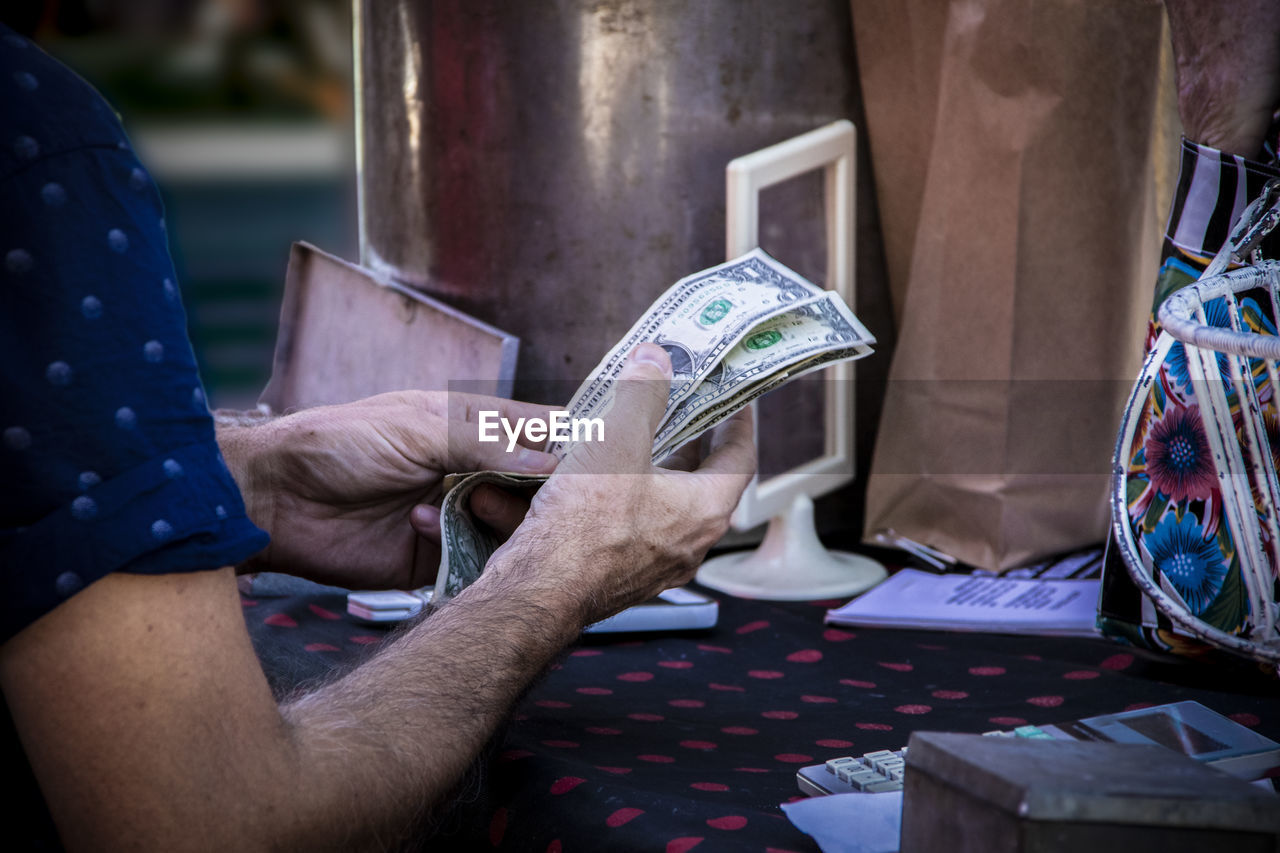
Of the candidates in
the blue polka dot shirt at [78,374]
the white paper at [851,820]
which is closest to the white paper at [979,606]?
the white paper at [851,820]

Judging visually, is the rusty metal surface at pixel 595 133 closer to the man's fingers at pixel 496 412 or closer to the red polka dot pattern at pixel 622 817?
the man's fingers at pixel 496 412

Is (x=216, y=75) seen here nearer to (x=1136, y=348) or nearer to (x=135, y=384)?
(x=135, y=384)

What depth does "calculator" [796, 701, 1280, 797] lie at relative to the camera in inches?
34.2

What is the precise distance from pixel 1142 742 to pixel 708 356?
500mm

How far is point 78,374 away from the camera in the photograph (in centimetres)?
59

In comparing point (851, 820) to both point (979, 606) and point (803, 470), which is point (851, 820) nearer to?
point (979, 606)

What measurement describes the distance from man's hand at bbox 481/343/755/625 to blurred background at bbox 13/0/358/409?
0.95 feet

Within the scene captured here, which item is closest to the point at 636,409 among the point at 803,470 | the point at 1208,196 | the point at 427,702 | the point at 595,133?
the point at 427,702

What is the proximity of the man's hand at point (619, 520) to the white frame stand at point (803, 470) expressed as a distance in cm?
59

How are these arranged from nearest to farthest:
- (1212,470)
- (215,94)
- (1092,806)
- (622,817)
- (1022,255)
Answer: (1092,806)
(215,94)
(622,817)
(1212,470)
(1022,255)

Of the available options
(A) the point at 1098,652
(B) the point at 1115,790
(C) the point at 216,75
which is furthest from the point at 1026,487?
(C) the point at 216,75

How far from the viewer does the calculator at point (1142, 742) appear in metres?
0.87

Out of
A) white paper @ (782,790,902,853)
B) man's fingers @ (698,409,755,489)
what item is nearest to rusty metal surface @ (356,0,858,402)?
man's fingers @ (698,409,755,489)

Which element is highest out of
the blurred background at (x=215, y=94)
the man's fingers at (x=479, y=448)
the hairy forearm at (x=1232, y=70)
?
the hairy forearm at (x=1232, y=70)
